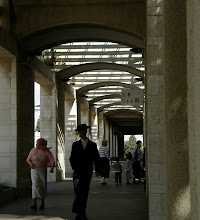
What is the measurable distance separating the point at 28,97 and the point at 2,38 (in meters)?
2.88

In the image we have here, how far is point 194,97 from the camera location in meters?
2.41

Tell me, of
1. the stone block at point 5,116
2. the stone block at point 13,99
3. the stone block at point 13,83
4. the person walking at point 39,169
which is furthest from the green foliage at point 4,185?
the stone block at point 13,83

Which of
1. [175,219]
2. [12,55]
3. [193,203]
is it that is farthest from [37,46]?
[193,203]

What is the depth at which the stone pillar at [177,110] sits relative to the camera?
3.89 m

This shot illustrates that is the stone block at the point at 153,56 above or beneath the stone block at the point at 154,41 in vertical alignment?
beneath

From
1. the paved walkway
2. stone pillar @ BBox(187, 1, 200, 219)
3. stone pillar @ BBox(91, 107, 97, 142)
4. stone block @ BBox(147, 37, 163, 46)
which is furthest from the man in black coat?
stone pillar @ BBox(91, 107, 97, 142)

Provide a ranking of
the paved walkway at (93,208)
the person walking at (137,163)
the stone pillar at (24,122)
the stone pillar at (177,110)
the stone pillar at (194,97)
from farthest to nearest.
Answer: the person walking at (137,163) → the stone pillar at (24,122) → the paved walkway at (93,208) → the stone pillar at (177,110) → the stone pillar at (194,97)

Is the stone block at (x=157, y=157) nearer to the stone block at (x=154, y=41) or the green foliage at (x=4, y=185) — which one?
the stone block at (x=154, y=41)

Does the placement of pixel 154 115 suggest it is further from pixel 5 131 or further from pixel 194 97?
pixel 5 131

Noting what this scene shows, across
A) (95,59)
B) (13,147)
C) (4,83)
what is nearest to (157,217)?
(13,147)

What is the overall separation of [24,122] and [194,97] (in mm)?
12436

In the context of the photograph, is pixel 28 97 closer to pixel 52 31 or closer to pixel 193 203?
pixel 52 31

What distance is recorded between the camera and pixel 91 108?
33438 millimetres

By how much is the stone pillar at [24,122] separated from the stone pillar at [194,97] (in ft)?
38.1
